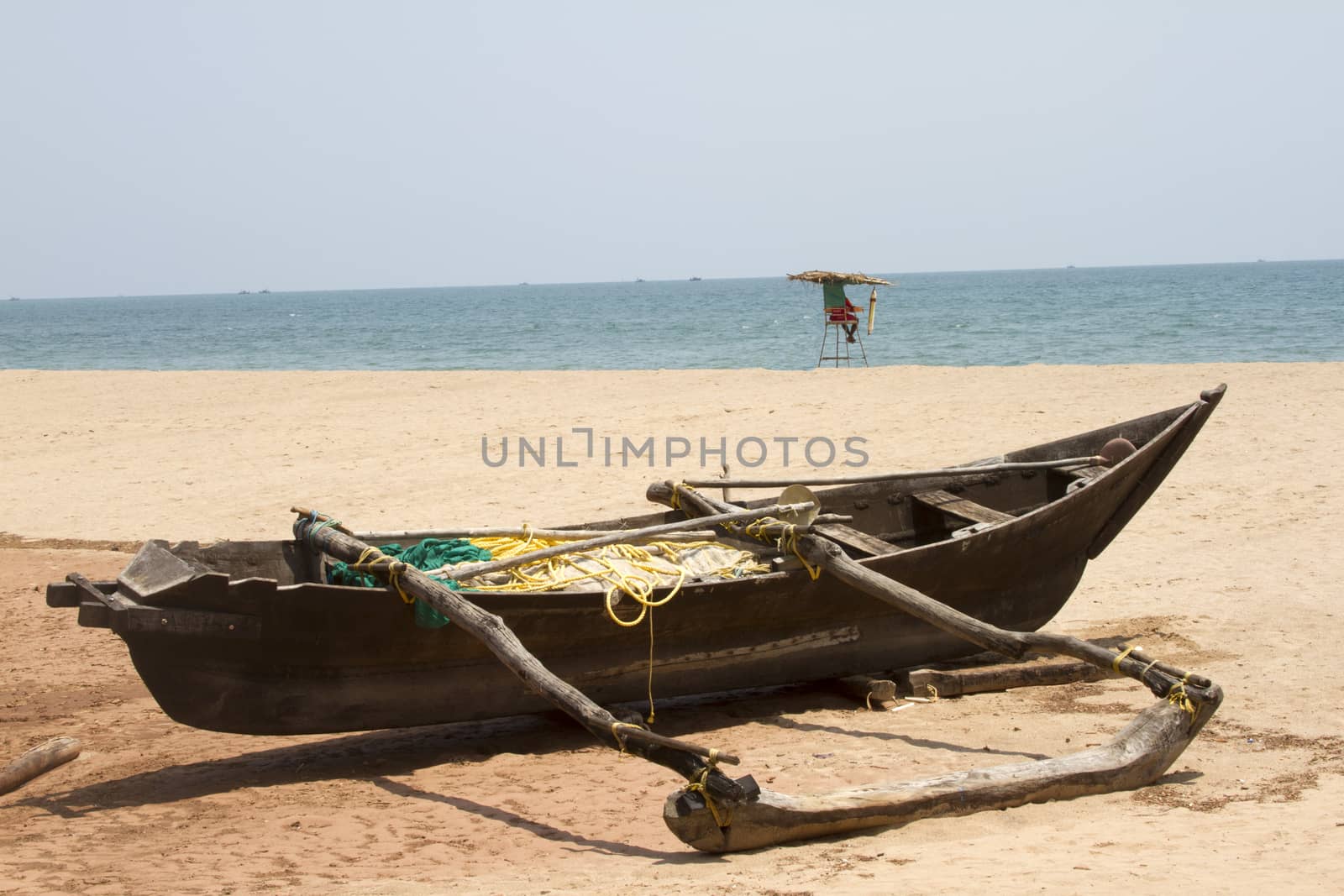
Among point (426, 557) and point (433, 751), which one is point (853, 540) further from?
point (433, 751)

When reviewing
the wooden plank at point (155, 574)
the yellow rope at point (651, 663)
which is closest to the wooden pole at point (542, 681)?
the yellow rope at point (651, 663)

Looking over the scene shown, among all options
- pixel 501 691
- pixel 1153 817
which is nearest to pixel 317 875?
pixel 501 691

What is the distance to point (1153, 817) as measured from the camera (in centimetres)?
420

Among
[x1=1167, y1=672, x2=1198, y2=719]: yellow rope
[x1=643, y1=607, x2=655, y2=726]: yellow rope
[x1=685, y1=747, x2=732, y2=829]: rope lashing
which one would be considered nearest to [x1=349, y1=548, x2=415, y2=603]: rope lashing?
[x1=643, y1=607, x2=655, y2=726]: yellow rope

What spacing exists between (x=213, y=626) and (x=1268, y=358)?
2483 cm

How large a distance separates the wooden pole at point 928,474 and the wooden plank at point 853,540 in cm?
27

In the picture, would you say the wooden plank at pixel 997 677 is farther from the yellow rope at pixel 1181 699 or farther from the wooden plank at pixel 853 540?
the yellow rope at pixel 1181 699

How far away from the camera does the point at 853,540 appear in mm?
6332

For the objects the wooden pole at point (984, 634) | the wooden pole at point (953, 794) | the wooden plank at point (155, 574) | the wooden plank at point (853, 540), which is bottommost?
the wooden pole at point (953, 794)

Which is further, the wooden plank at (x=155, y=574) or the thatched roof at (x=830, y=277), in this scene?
the thatched roof at (x=830, y=277)

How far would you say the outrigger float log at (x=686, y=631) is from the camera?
4.35 meters

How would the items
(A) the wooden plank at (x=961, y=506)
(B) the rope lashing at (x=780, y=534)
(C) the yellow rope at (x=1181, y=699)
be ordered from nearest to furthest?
(C) the yellow rope at (x=1181, y=699) < (B) the rope lashing at (x=780, y=534) < (A) the wooden plank at (x=961, y=506)

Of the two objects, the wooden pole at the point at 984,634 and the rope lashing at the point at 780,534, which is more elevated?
the rope lashing at the point at 780,534

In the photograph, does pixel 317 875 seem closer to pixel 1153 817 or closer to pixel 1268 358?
pixel 1153 817
